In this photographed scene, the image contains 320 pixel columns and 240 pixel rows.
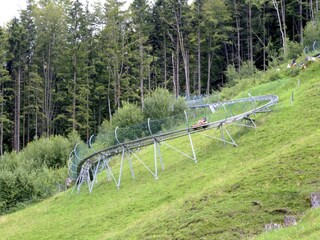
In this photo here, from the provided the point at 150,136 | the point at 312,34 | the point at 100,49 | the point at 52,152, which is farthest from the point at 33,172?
the point at 312,34

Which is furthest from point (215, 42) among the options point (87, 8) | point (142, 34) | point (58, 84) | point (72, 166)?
point (72, 166)

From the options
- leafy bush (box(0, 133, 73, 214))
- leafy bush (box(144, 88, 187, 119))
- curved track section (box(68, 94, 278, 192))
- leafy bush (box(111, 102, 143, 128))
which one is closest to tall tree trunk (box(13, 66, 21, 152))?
leafy bush (box(0, 133, 73, 214))

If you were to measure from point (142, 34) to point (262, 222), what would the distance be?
5366 centimetres

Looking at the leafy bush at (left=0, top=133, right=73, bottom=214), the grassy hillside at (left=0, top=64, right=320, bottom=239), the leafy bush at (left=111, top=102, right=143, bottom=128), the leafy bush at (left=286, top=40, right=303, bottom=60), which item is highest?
the leafy bush at (left=286, top=40, right=303, bottom=60)

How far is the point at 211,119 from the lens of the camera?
3053cm

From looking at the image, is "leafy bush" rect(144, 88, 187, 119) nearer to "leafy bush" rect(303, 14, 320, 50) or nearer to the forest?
the forest

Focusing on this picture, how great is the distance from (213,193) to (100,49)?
5295cm

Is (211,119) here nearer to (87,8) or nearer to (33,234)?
(33,234)

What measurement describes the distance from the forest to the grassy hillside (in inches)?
1105

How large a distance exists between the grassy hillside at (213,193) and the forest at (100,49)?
1105 inches

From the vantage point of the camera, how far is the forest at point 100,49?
6269cm

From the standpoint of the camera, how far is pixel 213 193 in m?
18.5

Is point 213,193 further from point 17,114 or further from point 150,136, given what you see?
point 17,114

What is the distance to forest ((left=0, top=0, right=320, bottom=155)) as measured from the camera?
62688 millimetres
